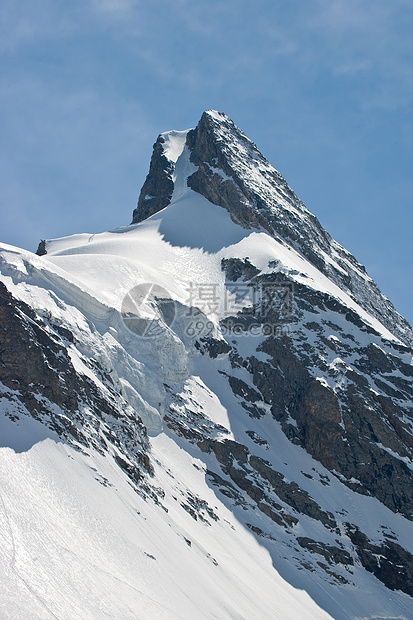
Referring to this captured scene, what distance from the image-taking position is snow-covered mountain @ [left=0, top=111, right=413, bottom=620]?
97.2 ft

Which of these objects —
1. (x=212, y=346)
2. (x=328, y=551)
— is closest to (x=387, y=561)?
(x=328, y=551)

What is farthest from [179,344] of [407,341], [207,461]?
[407,341]

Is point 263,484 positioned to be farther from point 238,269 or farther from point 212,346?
point 238,269

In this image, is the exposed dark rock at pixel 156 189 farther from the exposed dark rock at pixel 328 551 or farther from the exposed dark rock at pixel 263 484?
the exposed dark rock at pixel 328 551

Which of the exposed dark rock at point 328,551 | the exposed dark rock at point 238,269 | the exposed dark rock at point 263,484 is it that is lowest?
the exposed dark rock at point 328,551

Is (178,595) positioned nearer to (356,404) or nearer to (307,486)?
(307,486)

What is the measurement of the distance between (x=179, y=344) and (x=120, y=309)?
6.73m

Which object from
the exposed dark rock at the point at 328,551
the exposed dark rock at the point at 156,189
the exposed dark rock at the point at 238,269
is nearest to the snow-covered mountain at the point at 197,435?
the exposed dark rock at the point at 328,551

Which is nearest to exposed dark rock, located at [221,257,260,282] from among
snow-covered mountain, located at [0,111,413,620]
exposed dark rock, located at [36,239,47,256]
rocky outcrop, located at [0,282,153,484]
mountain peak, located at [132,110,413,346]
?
snow-covered mountain, located at [0,111,413,620]

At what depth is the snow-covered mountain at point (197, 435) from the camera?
97.2 ft

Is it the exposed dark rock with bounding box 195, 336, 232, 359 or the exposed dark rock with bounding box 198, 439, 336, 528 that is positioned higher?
the exposed dark rock with bounding box 195, 336, 232, 359

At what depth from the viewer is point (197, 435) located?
51.3 meters

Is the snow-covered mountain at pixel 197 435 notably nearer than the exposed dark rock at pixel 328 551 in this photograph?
Yes

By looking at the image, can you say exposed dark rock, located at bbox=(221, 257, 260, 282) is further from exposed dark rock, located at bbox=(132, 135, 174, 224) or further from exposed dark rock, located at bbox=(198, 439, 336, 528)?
exposed dark rock, located at bbox=(132, 135, 174, 224)
